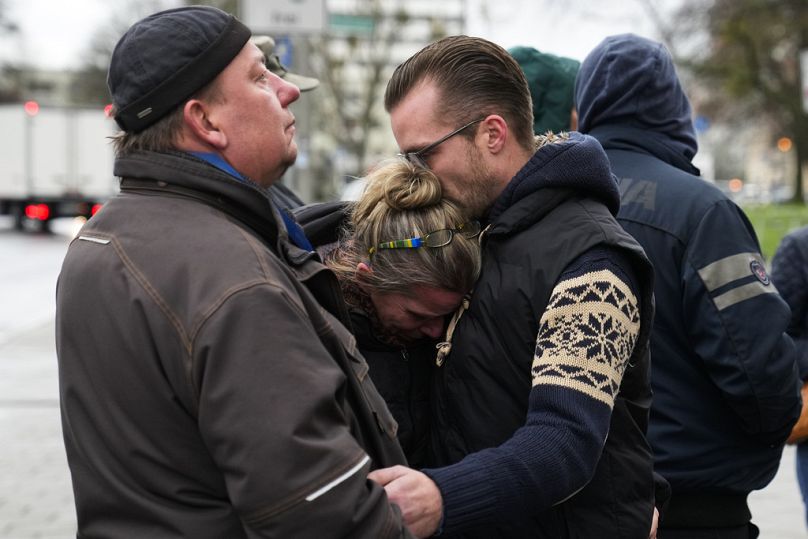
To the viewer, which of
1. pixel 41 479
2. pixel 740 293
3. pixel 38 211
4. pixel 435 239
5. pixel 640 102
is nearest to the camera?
pixel 435 239

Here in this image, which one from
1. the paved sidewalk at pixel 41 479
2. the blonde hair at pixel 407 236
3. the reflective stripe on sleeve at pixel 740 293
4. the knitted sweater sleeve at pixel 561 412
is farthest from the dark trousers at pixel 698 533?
the paved sidewalk at pixel 41 479

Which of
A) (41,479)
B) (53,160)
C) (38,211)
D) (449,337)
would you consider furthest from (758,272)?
(38,211)

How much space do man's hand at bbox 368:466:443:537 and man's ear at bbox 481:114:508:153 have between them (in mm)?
781

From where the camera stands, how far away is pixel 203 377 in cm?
166

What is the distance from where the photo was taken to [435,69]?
2330 millimetres

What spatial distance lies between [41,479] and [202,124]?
500cm

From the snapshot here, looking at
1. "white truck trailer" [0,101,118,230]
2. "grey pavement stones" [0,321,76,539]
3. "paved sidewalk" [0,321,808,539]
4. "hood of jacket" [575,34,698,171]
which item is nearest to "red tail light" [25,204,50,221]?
"white truck trailer" [0,101,118,230]

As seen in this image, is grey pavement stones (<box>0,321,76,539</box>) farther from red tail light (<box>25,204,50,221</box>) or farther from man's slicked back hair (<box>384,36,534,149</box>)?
red tail light (<box>25,204,50,221</box>)

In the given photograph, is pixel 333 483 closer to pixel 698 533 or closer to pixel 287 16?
pixel 698 533

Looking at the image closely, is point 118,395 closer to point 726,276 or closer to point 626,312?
point 626,312

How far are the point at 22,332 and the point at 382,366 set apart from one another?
1052 centimetres

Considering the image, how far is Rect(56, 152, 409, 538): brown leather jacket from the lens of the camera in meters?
1.64

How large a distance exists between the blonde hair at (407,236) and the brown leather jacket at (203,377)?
1.29 feet

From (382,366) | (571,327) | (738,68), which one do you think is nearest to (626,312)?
(571,327)
